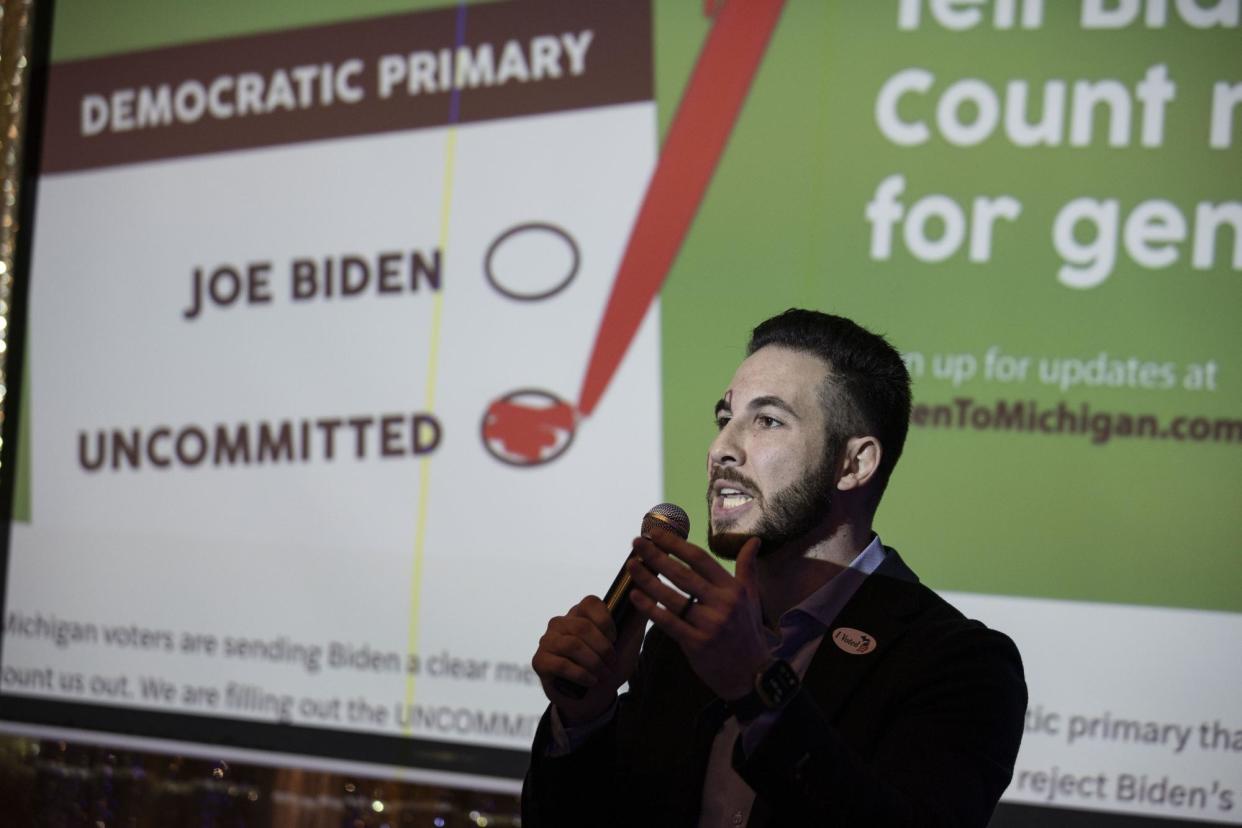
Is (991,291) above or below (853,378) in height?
above

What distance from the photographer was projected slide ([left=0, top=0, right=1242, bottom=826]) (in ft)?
7.89

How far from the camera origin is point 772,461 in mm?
1592

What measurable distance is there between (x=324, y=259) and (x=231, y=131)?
43 centimetres

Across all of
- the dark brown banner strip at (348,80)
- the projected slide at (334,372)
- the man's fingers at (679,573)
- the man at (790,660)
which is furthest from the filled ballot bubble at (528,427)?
the man's fingers at (679,573)

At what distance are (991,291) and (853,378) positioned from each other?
957mm

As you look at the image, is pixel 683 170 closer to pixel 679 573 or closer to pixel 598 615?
pixel 598 615

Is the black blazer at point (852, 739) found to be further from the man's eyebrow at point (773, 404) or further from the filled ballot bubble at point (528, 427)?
the filled ballot bubble at point (528, 427)

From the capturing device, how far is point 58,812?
299 cm

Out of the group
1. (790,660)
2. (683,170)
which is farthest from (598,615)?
(683,170)

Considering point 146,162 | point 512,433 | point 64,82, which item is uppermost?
point 64,82

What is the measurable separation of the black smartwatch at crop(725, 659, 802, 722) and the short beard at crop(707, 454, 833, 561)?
0.34 meters

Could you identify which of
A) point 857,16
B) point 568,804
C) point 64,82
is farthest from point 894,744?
point 64,82

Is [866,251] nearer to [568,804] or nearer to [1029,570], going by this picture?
[1029,570]

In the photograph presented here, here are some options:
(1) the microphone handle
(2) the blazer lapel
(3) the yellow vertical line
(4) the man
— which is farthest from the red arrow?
(1) the microphone handle
